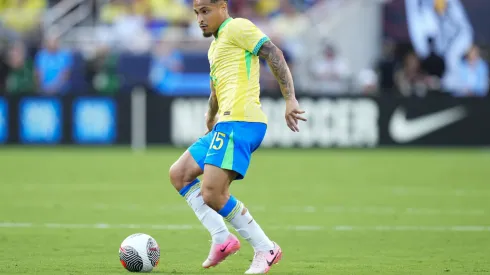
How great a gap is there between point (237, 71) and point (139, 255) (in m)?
1.54

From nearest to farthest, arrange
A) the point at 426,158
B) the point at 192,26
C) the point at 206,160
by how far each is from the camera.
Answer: the point at 206,160, the point at 426,158, the point at 192,26

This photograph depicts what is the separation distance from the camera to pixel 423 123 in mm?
21953

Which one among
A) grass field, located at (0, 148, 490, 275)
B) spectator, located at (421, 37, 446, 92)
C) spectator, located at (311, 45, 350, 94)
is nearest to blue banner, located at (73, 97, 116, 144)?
grass field, located at (0, 148, 490, 275)

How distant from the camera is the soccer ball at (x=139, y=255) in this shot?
23.8ft

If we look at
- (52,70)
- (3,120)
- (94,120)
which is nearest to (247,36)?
(94,120)

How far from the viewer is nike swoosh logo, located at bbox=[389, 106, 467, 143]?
71.8ft

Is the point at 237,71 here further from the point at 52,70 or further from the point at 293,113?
the point at 52,70

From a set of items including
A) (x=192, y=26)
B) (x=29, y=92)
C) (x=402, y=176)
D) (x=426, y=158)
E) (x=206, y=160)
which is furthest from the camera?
(x=192, y=26)

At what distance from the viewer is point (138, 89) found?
22734 millimetres

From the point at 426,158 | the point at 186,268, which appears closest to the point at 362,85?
the point at 426,158

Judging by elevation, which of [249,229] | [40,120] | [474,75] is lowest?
[40,120]

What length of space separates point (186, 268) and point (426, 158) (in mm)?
13383

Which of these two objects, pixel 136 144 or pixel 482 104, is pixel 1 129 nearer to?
pixel 136 144

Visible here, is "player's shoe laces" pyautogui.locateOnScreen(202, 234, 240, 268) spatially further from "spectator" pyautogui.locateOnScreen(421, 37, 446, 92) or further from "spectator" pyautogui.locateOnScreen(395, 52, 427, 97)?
"spectator" pyautogui.locateOnScreen(421, 37, 446, 92)
